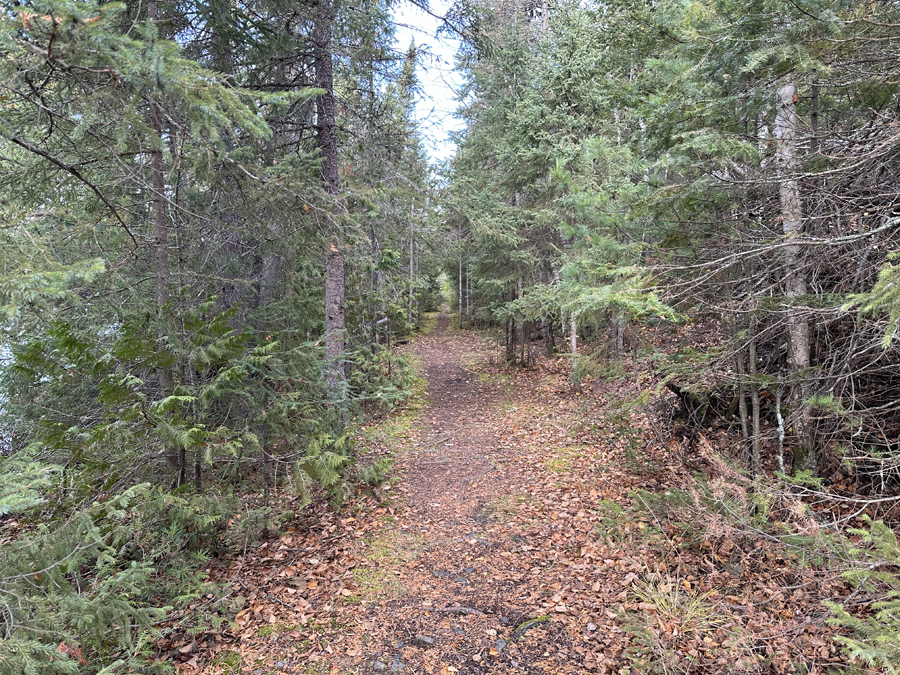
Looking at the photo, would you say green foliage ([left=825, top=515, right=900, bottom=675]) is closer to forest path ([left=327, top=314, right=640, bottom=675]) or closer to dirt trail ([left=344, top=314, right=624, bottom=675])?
forest path ([left=327, top=314, right=640, bottom=675])

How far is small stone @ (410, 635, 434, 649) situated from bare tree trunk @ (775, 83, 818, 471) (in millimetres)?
4619

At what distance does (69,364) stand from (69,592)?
8.27 ft

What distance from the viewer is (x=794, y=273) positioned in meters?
4.92

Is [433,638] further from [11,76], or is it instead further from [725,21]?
[725,21]

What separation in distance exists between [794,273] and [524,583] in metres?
4.80

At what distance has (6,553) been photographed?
10.2ft

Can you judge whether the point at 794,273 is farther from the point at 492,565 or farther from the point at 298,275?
the point at 298,275

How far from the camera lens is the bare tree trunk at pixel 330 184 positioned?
689 centimetres

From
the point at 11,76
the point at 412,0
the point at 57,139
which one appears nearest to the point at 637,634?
the point at 11,76

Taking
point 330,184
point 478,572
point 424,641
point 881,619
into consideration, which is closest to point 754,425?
point 881,619

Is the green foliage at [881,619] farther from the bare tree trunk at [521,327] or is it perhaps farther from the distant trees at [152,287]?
the bare tree trunk at [521,327]

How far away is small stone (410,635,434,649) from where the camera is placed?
14.2ft

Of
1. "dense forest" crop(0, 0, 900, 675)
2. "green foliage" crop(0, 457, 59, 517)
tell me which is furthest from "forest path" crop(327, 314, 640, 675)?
"green foliage" crop(0, 457, 59, 517)

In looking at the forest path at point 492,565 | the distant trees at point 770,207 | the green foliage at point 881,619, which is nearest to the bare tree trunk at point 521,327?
the forest path at point 492,565
